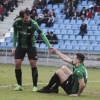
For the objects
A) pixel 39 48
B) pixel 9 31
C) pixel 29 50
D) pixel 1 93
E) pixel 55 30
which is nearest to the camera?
pixel 1 93

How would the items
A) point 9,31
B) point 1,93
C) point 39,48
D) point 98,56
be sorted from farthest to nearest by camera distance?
point 9,31, point 39,48, point 98,56, point 1,93

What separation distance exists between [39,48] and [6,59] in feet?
7.76

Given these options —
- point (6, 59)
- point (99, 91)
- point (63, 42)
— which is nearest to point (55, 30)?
point (63, 42)

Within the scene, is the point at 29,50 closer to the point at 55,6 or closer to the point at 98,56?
the point at 98,56

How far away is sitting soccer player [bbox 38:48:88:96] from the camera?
1055cm

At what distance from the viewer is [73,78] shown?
10.8 m

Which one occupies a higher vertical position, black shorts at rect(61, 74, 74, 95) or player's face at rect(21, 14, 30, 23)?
player's face at rect(21, 14, 30, 23)

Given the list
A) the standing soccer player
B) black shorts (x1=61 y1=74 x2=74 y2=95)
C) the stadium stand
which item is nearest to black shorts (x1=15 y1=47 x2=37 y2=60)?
the standing soccer player

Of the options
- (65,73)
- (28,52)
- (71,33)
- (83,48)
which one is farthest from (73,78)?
(71,33)

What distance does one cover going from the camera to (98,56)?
87.8ft

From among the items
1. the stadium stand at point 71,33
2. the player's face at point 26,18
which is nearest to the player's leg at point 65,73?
the player's face at point 26,18

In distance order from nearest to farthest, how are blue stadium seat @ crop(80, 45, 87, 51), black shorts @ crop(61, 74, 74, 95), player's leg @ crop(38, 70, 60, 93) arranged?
1. black shorts @ crop(61, 74, 74, 95)
2. player's leg @ crop(38, 70, 60, 93)
3. blue stadium seat @ crop(80, 45, 87, 51)

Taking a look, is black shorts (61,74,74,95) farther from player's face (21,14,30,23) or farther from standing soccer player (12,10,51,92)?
player's face (21,14,30,23)

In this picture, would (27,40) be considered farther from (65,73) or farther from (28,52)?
(65,73)
